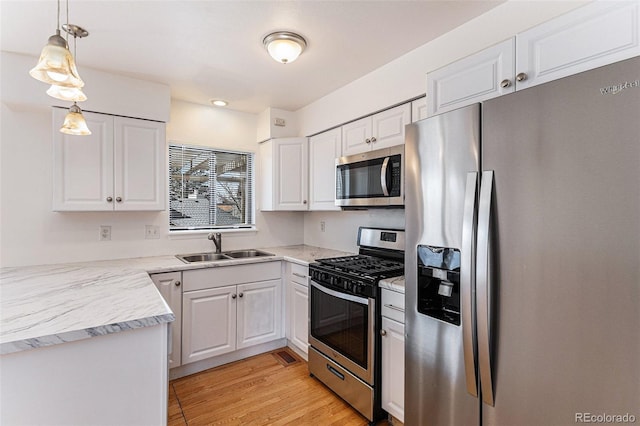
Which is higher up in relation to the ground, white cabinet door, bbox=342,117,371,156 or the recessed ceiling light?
the recessed ceiling light

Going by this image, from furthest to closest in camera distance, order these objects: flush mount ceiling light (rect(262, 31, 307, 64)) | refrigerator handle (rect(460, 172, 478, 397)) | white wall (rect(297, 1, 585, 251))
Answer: flush mount ceiling light (rect(262, 31, 307, 64))
white wall (rect(297, 1, 585, 251))
refrigerator handle (rect(460, 172, 478, 397))

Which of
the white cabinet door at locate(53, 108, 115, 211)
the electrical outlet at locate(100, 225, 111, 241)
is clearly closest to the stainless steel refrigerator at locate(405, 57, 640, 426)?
the white cabinet door at locate(53, 108, 115, 211)

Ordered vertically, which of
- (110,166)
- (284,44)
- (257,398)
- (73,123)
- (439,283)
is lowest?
(257,398)

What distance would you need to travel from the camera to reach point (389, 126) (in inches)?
93.0

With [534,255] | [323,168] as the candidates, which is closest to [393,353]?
[534,255]

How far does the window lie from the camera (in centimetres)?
314

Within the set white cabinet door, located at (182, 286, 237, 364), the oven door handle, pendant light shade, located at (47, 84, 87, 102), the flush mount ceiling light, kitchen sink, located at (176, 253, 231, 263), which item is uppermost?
the flush mount ceiling light

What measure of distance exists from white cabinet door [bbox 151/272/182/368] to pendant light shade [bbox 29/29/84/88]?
1.57m

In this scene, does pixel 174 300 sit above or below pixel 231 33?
below

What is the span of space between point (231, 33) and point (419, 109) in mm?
1307

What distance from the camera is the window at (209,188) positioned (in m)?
3.14

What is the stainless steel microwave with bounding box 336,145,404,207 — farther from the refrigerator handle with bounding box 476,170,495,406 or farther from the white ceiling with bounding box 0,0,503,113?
the refrigerator handle with bounding box 476,170,495,406

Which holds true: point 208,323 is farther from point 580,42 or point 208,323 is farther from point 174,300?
point 580,42

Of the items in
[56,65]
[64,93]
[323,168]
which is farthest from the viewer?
[323,168]
